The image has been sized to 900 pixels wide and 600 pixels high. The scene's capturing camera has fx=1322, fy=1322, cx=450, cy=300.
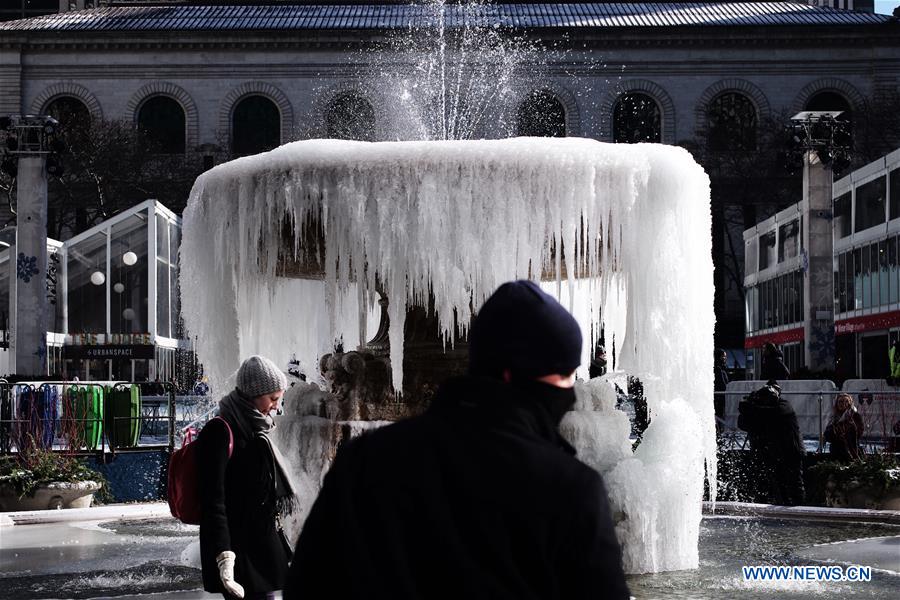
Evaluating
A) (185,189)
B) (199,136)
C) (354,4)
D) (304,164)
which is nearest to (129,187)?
(185,189)

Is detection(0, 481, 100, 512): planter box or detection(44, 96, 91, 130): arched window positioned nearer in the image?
detection(0, 481, 100, 512): planter box

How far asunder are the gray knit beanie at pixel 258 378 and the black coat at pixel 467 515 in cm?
272

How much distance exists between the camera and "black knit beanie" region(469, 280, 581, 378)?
2.66m

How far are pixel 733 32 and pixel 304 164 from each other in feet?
199

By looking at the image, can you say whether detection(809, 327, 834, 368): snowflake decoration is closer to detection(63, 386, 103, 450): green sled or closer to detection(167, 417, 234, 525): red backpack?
detection(63, 386, 103, 450): green sled

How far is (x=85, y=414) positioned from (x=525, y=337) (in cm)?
1773

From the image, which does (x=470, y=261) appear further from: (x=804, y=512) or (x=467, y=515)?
(x=467, y=515)

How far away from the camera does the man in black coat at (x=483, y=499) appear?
2.49m

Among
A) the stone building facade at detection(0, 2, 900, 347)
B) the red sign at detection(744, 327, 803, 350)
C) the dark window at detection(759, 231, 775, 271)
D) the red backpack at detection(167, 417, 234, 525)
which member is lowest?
the red backpack at detection(167, 417, 234, 525)

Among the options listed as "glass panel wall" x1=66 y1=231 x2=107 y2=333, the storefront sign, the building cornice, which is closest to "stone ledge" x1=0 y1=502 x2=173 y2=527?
the storefront sign

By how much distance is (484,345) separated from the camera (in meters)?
2.71

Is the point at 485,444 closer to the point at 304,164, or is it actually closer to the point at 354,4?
the point at 304,164

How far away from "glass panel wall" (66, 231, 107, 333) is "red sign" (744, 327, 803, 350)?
20344 mm

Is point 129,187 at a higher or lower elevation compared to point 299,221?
higher
